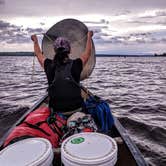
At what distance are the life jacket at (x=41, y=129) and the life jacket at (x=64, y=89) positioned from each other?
0.41m

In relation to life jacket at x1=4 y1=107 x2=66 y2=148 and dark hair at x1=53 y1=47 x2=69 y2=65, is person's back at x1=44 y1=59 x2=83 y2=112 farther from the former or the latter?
life jacket at x1=4 y1=107 x2=66 y2=148

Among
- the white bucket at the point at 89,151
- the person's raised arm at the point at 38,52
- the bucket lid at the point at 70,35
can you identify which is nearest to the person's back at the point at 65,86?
the person's raised arm at the point at 38,52

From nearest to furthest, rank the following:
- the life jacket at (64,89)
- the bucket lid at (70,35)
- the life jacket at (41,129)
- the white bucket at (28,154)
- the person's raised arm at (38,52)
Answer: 1. the white bucket at (28,154)
2. the life jacket at (41,129)
3. the life jacket at (64,89)
4. the person's raised arm at (38,52)
5. the bucket lid at (70,35)

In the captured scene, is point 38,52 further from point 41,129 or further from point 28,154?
point 28,154

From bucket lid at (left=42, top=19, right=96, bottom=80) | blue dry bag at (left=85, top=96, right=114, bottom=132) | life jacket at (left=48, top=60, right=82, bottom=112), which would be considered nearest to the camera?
life jacket at (left=48, top=60, right=82, bottom=112)

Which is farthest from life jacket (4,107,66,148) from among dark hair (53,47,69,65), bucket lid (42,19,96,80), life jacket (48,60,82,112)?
bucket lid (42,19,96,80)

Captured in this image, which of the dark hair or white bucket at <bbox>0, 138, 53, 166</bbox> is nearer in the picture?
white bucket at <bbox>0, 138, 53, 166</bbox>

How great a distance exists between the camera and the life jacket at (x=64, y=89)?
15.5 feet

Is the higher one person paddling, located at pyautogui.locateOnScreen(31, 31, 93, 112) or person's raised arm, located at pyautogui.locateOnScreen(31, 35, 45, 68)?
person's raised arm, located at pyautogui.locateOnScreen(31, 35, 45, 68)

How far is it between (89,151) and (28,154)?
69 cm

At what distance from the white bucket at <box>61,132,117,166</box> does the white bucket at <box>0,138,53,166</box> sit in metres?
0.21

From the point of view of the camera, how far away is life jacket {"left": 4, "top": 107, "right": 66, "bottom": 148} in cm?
369

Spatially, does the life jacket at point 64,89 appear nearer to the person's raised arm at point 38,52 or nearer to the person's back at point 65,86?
the person's back at point 65,86

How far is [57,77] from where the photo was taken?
4738mm
